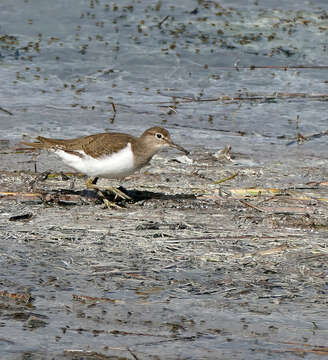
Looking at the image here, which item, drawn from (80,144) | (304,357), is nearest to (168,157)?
(80,144)

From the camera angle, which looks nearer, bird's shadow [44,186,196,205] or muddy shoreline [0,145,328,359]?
muddy shoreline [0,145,328,359]

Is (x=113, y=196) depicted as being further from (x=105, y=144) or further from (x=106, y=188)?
(x=105, y=144)

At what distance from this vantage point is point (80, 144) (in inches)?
335

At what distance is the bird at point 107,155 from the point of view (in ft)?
26.9

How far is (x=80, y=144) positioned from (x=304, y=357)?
4355mm

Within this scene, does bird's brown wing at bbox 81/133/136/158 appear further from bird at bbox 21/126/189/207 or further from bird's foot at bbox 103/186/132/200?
bird's foot at bbox 103/186/132/200

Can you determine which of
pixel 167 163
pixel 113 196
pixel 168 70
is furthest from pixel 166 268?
pixel 168 70

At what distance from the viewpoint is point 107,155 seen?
8234 mm

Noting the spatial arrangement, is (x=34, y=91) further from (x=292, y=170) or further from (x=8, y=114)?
(x=292, y=170)

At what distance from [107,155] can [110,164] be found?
11cm

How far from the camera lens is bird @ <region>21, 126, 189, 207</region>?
821 centimetres

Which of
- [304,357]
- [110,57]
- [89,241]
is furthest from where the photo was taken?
[110,57]

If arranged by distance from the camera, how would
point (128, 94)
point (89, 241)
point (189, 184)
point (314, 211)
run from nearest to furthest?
point (89, 241), point (314, 211), point (189, 184), point (128, 94)

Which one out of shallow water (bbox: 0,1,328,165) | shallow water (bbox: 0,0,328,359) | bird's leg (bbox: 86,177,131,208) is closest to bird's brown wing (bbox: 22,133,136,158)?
bird's leg (bbox: 86,177,131,208)
